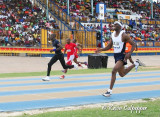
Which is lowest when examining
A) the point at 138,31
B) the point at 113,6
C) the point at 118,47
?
the point at 138,31

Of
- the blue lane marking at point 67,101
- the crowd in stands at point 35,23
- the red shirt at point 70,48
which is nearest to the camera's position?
the blue lane marking at point 67,101

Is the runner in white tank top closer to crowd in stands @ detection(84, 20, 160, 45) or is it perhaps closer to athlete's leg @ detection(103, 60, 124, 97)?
athlete's leg @ detection(103, 60, 124, 97)

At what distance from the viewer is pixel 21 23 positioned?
3197cm

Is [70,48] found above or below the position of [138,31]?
below

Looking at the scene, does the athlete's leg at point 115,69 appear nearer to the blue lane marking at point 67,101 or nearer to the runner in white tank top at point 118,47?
the runner in white tank top at point 118,47

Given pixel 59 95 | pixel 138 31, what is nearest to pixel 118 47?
pixel 59 95

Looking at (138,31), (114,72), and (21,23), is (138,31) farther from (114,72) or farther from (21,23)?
(114,72)

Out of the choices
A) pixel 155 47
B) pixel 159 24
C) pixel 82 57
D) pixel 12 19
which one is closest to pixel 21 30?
pixel 12 19

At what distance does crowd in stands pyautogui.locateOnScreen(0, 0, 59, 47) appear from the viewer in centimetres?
2845

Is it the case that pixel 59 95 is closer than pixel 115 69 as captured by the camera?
No

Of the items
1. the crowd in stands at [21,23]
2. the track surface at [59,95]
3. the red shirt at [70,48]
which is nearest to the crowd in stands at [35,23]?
the crowd in stands at [21,23]

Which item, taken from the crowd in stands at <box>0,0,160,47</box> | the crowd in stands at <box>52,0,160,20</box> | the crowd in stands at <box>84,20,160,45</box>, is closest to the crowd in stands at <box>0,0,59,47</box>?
the crowd in stands at <box>0,0,160,47</box>

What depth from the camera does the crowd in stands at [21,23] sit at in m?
28.5

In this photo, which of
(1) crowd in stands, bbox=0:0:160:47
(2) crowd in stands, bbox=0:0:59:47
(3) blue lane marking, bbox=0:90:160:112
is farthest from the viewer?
(1) crowd in stands, bbox=0:0:160:47
